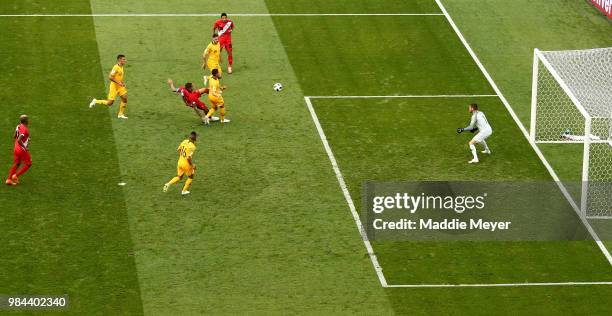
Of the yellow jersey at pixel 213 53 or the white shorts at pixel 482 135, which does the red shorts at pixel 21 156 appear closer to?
the yellow jersey at pixel 213 53

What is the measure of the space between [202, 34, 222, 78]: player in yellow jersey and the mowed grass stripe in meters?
3.03

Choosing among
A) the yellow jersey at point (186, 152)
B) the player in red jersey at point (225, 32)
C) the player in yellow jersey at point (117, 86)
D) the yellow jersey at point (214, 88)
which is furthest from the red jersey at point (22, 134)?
the player in red jersey at point (225, 32)

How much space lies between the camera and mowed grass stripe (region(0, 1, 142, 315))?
29.5 m

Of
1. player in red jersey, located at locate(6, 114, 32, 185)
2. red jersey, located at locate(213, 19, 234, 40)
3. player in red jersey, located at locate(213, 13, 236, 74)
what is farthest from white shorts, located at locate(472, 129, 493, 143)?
player in red jersey, located at locate(6, 114, 32, 185)

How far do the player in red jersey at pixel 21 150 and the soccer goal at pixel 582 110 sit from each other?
1280 cm

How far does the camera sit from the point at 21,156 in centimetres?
3300

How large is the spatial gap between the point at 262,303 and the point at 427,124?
421 inches

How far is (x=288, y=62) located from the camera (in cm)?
4172

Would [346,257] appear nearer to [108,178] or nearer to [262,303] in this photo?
[262,303]

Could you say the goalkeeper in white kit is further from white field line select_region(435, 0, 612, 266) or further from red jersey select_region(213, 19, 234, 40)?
red jersey select_region(213, 19, 234, 40)

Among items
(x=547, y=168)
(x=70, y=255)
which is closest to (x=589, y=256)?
(x=547, y=168)

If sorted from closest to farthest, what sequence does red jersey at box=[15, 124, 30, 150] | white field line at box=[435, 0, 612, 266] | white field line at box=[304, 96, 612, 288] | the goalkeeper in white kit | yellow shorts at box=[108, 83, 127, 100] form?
white field line at box=[304, 96, 612, 288] → white field line at box=[435, 0, 612, 266] → red jersey at box=[15, 124, 30, 150] → the goalkeeper in white kit → yellow shorts at box=[108, 83, 127, 100]

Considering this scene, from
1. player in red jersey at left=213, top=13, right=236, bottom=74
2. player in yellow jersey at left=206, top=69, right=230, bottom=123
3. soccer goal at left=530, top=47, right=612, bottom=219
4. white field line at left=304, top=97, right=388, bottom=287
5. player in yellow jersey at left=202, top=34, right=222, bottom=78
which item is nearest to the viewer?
white field line at left=304, top=97, right=388, bottom=287

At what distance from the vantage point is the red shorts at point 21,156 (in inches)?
1296
